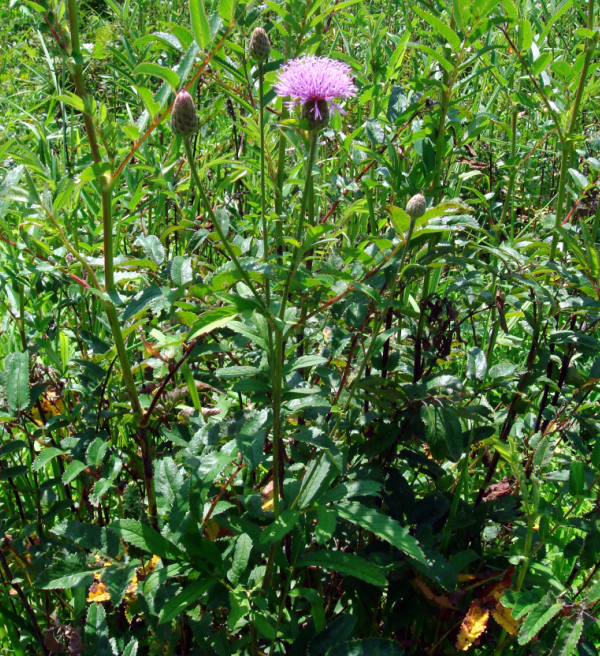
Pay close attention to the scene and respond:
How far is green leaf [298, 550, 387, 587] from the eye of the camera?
0.99 meters

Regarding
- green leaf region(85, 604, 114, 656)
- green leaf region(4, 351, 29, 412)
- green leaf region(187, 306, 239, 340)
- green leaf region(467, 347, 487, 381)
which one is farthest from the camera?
green leaf region(467, 347, 487, 381)

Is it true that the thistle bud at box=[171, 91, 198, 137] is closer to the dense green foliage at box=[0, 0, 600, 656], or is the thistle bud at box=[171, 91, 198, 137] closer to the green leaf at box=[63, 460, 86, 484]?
the dense green foliage at box=[0, 0, 600, 656]

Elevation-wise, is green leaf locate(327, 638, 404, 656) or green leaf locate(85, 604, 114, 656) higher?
green leaf locate(327, 638, 404, 656)

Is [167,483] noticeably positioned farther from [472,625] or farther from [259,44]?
[259,44]

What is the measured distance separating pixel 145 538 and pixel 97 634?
24 centimetres

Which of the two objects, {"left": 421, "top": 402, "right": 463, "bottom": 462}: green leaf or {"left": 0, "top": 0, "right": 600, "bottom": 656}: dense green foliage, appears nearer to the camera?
{"left": 0, "top": 0, "right": 600, "bottom": 656}: dense green foliage

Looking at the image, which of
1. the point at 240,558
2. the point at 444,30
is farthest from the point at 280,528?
the point at 444,30

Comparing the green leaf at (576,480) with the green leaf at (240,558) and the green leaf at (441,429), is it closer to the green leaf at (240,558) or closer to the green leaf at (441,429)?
the green leaf at (441,429)

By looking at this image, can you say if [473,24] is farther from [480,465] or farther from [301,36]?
[480,465]

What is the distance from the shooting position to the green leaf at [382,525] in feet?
3.03

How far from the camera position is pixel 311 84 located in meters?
1.07

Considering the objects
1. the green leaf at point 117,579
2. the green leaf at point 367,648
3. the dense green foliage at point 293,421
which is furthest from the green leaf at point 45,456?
the green leaf at point 367,648

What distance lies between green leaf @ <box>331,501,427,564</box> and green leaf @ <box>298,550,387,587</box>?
0.06 metres

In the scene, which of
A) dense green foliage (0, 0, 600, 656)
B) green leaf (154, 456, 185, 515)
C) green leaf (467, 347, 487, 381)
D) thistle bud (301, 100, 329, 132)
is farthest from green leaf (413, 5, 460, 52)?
green leaf (154, 456, 185, 515)
